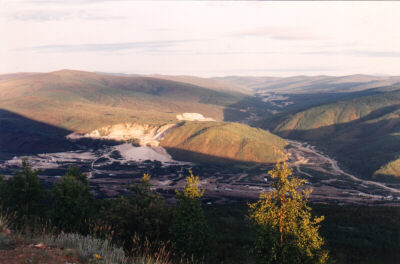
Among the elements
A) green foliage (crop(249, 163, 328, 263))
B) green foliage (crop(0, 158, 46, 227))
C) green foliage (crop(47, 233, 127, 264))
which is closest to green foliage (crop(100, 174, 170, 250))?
green foliage (crop(249, 163, 328, 263))

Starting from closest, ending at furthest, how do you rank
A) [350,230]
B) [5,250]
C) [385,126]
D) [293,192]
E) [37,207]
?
[5,250], [293,192], [37,207], [350,230], [385,126]

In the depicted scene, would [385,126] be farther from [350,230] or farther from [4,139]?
[4,139]

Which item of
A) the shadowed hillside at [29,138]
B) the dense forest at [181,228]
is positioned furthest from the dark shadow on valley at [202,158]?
the dense forest at [181,228]

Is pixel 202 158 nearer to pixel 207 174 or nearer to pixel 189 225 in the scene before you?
pixel 207 174

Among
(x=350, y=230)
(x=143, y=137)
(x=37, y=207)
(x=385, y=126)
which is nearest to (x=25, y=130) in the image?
(x=143, y=137)

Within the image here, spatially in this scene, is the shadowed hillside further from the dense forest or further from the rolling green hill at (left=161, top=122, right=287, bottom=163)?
the dense forest

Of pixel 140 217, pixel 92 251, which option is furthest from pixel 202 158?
pixel 92 251
